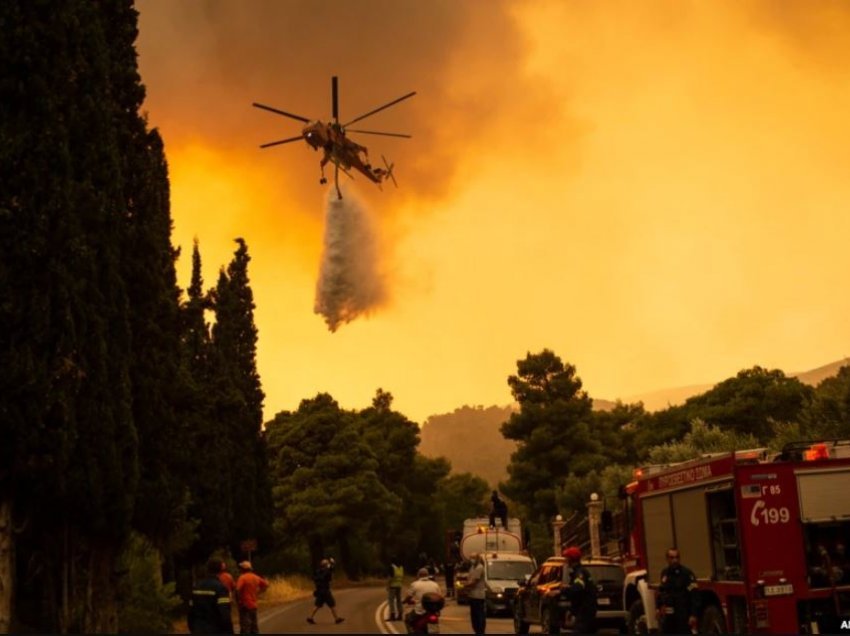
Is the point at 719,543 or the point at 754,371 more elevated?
the point at 754,371

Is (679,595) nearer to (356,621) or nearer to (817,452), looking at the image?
(817,452)

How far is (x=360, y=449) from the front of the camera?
2842 inches

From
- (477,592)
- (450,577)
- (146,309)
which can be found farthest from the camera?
(450,577)

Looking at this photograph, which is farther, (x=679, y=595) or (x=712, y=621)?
(x=712, y=621)

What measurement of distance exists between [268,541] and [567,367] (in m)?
22.5

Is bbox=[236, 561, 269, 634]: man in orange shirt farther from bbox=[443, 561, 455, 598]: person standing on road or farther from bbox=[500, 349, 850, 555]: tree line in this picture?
bbox=[443, 561, 455, 598]: person standing on road

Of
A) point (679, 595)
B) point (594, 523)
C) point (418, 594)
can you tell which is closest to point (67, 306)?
point (418, 594)

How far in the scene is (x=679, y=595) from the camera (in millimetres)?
16359

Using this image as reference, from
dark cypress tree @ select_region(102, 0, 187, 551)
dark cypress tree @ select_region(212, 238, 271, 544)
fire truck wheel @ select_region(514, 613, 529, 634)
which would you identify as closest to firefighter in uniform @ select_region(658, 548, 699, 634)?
fire truck wheel @ select_region(514, 613, 529, 634)

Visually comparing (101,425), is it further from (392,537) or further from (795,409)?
(392,537)

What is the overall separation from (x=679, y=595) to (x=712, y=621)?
47.1 inches

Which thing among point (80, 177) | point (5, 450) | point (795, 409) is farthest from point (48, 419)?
point (795, 409)

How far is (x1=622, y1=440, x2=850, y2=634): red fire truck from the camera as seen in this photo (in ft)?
51.0

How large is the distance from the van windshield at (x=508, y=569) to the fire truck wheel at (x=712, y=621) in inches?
A: 631
